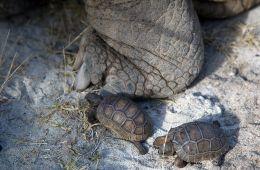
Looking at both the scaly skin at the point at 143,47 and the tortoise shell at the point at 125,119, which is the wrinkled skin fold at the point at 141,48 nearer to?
the scaly skin at the point at 143,47

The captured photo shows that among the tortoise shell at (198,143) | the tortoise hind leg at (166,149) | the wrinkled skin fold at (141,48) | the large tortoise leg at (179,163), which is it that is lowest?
the large tortoise leg at (179,163)

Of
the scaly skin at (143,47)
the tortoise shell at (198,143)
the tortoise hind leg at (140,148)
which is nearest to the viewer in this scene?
the tortoise shell at (198,143)

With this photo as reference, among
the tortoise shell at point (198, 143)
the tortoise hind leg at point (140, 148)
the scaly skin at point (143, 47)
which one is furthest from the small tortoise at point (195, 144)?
the scaly skin at point (143, 47)

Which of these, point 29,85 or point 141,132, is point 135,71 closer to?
point 141,132

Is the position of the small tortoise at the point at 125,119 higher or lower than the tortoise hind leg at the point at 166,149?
higher

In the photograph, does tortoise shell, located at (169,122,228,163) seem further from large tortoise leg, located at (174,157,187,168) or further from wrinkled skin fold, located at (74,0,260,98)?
wrinkled skin fold, located at (74,0,260,98)

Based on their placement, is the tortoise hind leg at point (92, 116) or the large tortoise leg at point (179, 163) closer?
the large tortoise leg at point (179, 163)

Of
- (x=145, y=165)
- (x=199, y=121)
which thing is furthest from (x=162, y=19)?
(x=145, y=165)
